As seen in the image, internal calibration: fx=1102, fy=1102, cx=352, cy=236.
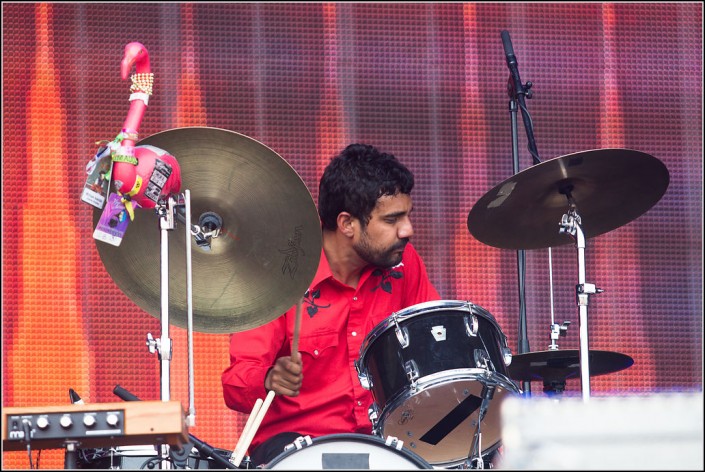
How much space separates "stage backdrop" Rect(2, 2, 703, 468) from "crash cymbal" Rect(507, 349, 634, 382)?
919mm

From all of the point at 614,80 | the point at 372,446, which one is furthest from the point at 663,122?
the point at 372,446

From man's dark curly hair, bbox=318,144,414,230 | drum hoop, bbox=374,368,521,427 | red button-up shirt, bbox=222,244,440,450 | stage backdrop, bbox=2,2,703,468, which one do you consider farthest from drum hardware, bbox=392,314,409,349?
stage backdrop, bbox=2,2,703,468

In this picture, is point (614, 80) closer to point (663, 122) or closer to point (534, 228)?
point (663, 122)

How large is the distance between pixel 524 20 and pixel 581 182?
160cm

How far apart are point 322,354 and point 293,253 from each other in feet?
2.04

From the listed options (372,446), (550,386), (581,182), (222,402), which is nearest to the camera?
(372,446)

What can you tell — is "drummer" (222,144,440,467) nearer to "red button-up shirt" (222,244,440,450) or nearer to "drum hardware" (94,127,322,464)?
"red button-up shirt" (222,244,440,450)

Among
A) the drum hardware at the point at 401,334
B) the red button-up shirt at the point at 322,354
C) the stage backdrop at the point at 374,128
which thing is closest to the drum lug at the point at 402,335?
the drum hardware at the point at 401,334

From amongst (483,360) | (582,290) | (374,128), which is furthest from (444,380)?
(374,128)

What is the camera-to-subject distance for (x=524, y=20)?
Result: 472cm

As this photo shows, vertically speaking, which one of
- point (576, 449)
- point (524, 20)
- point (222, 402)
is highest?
point (524, 20)

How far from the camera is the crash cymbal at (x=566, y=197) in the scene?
3.21 m

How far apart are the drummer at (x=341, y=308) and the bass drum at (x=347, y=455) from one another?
0.77 metres

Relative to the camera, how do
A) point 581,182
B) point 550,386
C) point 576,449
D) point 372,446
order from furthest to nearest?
point 550,386 → point 581,182 → point 372,446 → point 576,449
